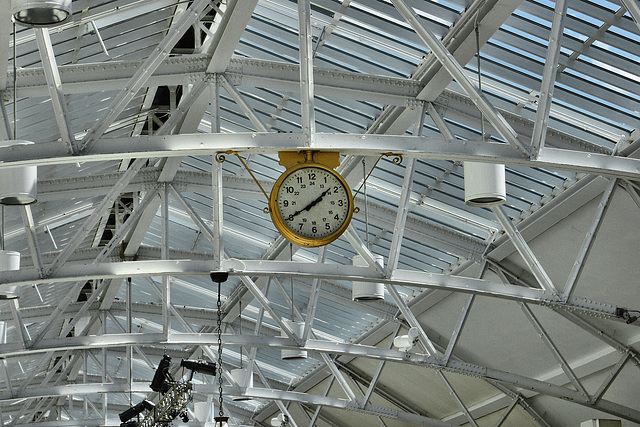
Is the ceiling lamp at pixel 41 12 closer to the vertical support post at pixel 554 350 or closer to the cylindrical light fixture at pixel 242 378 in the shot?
the vertical support post at pixel 554 350

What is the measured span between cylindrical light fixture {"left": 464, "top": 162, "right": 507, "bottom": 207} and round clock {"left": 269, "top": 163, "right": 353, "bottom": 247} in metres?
1.89

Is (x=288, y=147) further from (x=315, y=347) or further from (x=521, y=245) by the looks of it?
(x=315, y=347)

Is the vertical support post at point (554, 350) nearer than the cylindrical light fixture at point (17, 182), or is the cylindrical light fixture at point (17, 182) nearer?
the cylindrical light fixture at point (17, 182)

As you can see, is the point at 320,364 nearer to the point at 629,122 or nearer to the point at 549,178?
the point at 549,178

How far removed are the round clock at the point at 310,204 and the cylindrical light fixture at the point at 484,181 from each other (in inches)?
74.3

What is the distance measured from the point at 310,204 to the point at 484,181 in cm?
242

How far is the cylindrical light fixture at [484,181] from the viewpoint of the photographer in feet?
33.9

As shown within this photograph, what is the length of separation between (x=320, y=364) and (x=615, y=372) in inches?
545

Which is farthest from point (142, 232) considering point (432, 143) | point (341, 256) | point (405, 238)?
point (432, 143)

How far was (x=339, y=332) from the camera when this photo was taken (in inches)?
991

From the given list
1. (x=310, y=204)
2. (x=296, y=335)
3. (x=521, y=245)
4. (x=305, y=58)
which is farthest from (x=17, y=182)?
(x=296, y=335)

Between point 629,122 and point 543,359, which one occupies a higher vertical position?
point 629,122

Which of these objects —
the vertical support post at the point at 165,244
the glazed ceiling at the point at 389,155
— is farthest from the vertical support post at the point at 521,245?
the vertical support post at the point at 165,244

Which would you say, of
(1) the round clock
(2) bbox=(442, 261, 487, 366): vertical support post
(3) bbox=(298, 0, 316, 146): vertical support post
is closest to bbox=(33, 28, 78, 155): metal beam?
(1) the round clock
